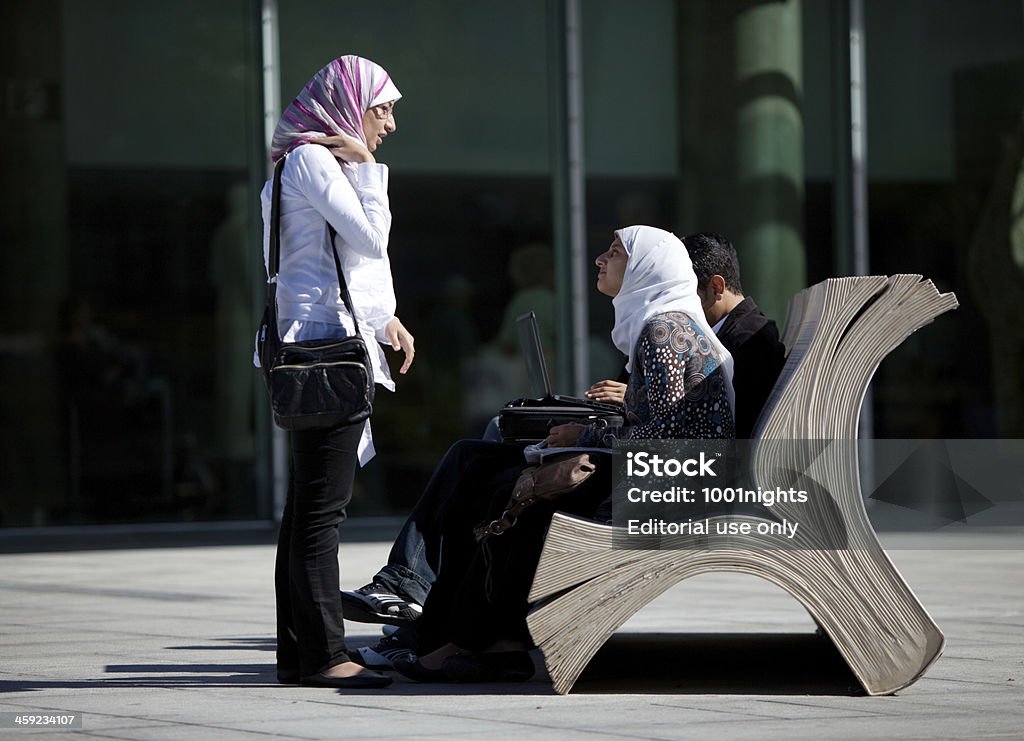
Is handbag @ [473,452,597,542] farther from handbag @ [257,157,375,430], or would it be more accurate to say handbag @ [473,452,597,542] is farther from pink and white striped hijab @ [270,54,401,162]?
pink and white striped hijab @ [270,54,401,162]

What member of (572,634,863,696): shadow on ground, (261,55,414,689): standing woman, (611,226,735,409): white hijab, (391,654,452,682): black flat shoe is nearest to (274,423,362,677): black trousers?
(261,55,414,689): standing woman

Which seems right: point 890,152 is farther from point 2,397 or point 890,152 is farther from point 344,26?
Result: point 2,397

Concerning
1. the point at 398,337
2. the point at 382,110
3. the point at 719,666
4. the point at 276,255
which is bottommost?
the point at 719,666

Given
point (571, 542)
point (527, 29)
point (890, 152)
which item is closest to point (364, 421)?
point (571, 542)

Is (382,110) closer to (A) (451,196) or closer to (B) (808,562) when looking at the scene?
(B) (808,562)

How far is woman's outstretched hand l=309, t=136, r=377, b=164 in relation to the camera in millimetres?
4805

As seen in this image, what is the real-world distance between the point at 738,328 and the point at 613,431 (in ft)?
1.96

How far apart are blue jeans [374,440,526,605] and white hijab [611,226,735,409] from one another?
2.31 feet

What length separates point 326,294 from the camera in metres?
4.73

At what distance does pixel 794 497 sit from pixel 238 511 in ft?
24.1

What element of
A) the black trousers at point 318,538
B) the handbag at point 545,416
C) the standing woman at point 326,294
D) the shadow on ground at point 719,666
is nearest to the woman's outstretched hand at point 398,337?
the standing woman at point 326,294

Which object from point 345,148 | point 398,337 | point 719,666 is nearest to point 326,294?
point 398,337

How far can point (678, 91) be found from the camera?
1204 centimetres

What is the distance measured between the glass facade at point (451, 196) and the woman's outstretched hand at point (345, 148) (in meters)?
6.46
